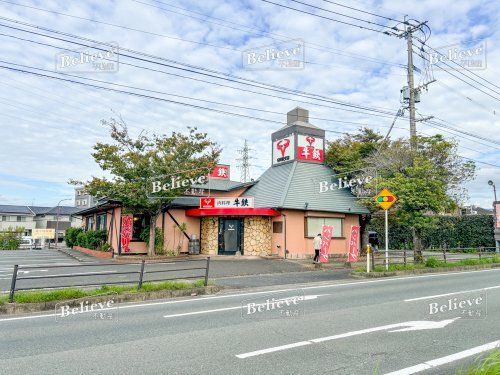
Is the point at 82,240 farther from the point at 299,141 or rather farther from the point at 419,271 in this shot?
the point at 419,271

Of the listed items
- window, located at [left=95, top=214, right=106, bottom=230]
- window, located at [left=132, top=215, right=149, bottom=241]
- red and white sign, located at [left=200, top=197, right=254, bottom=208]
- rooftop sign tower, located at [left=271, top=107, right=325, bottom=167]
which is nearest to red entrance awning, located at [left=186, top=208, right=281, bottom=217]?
red and white sign, located at [left=200, top=197, right=254, bottom=208]

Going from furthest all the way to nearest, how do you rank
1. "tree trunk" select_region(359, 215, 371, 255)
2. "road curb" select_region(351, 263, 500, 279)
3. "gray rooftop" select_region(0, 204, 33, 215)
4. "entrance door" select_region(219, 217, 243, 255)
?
"gray rooftop" select_region(0, 204, 33, 215), "tree trunk" select_region(359, 215, 371, 255), "entrance door" select_region(219, 217, 243, 255), "road curb" select_region(351, 263, 500, 279)

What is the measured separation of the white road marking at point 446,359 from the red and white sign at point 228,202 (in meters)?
16.9

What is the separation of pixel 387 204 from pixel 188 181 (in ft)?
36.9

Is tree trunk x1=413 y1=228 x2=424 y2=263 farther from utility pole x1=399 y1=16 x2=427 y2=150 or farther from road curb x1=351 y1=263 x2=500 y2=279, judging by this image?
utility pole x1=399 y1=16 x2=427 y2=150

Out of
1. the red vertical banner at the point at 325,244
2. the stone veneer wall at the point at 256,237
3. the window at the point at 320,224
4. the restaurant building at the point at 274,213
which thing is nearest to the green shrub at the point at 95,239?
the restaurant building at the point at 274,213

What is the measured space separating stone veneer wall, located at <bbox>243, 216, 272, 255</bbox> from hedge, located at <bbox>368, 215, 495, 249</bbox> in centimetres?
929

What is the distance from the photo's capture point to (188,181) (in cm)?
2116

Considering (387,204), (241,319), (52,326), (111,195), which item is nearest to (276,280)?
(387,204)

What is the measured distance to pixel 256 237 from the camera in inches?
890

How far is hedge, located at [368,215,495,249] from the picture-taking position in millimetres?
28109

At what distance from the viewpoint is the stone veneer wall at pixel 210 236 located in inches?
928

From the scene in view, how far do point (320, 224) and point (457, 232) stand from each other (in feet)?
47.1

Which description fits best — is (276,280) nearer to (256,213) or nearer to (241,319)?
(241,319)
